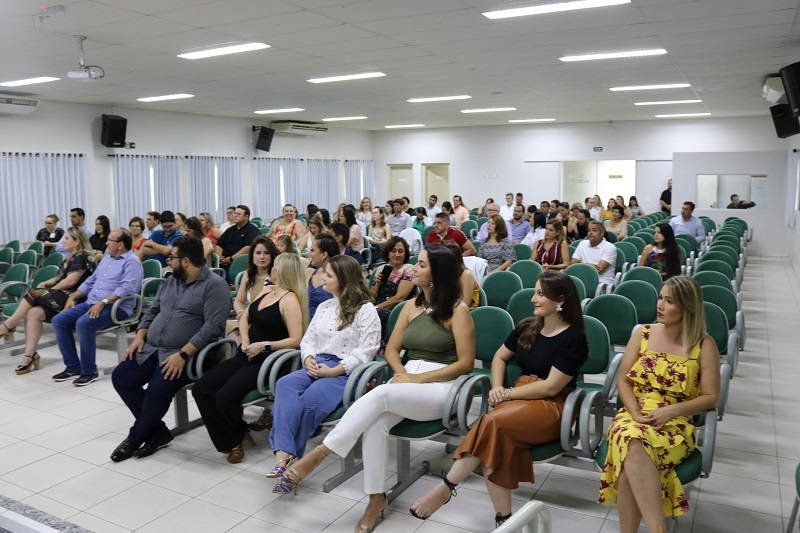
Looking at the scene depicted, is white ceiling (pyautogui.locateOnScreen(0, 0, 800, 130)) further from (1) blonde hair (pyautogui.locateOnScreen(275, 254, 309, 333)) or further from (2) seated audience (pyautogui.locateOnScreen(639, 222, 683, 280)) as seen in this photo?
(1) blonde hair (pyautogui.locateOnScreen(275, 254, 309, 333))

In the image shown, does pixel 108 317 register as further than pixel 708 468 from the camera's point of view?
Yes

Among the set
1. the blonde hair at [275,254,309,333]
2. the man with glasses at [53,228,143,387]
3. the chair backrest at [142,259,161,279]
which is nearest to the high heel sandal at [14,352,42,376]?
the man with glasses at [53,228,143,387]

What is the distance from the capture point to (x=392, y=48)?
7.23 m

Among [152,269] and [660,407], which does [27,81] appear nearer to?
[152,269]

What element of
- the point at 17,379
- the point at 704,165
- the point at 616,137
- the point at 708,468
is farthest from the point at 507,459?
the point at 616,137

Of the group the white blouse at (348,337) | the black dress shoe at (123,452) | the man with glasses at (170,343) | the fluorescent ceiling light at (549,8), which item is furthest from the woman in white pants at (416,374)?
the fluorescent ceiling light at (549,8)

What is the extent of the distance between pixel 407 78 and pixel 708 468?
7.56 m

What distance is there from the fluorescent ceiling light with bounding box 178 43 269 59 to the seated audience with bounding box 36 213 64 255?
13.0 feet

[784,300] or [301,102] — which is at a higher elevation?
[301,102]

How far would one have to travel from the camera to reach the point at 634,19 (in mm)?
6012

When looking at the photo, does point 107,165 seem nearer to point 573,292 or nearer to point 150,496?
point 150,496

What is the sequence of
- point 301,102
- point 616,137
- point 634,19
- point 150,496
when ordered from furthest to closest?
point 616,137, point 301,102, point 634,19, point 150,496

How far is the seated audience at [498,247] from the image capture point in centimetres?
726

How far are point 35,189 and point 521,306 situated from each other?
987 centimetres
